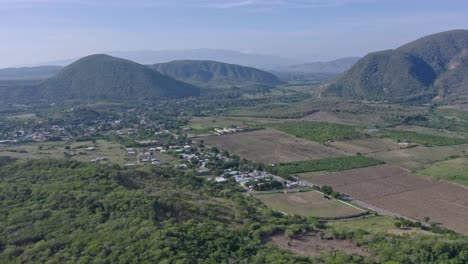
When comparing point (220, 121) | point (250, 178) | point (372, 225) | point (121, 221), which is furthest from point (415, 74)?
point (121, 221)

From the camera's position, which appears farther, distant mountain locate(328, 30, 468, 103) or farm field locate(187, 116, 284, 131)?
distant mountain locate(328, 30, 468, 103)

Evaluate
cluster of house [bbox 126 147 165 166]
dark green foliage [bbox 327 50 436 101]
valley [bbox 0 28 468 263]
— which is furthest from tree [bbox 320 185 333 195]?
dark green foliage [bbox 327 50 436 101]

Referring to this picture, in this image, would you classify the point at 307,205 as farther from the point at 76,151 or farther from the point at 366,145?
the point at 76,151

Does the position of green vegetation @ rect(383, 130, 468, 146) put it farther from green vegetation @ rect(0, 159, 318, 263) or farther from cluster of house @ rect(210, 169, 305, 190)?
green vegetation @ rect(0, 159, 318, 263)

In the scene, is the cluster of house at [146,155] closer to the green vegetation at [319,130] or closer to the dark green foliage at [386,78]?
the green vegetation at [319,130]

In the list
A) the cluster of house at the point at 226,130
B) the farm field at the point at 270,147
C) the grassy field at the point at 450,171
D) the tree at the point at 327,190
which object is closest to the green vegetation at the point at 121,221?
the tree at the point at 327,190

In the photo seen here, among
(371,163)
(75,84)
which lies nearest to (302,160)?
(371,163)
